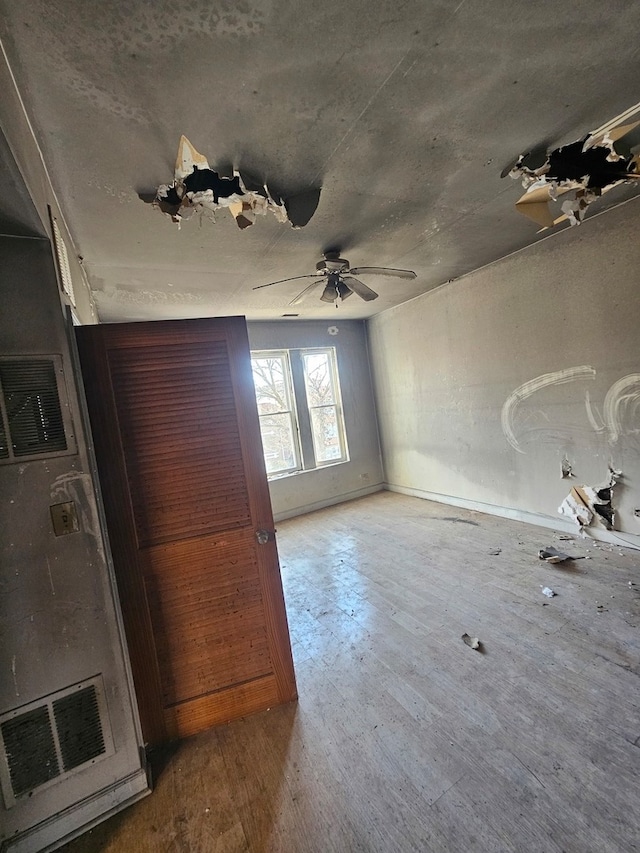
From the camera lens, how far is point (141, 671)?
171 cm

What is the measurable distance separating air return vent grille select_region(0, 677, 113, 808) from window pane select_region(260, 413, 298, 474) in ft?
12.6

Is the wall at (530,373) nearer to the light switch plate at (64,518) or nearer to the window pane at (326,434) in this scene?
the window pane at (326,434)

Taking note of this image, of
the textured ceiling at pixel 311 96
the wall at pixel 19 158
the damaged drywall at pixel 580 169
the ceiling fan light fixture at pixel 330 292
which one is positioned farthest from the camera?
the ceiling fan light fixture at pixel 330 292

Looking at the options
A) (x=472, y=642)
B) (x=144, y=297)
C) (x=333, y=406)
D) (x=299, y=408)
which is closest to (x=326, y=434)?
(x=333, y=406)

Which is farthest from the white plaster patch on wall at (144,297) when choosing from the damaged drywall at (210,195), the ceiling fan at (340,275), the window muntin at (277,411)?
the damaged drywall at (210,195)

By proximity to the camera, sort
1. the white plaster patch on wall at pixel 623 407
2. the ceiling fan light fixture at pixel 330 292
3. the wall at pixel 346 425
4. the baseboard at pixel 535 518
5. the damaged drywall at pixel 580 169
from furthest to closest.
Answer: the wall at pixel 346 425, the baseboard at pixel 535 518, the ceiling fan light fixture at pixel 330 292, the white plaster patch on wall at pixel 623 407, the damaged drywall at pixel 580 169

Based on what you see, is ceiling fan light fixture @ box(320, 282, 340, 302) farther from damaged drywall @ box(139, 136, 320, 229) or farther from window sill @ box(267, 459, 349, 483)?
window sill @ box(267, 459, 349, 483)

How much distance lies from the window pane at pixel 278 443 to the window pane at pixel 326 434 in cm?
39

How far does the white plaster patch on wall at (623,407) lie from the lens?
295cm

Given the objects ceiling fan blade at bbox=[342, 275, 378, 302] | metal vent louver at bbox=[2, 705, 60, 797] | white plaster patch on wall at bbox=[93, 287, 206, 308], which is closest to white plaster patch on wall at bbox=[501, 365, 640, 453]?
ceiling fan blade at bbox=[342, 275, 378, 302]

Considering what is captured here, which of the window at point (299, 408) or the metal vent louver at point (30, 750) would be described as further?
the window at point (299, 408)

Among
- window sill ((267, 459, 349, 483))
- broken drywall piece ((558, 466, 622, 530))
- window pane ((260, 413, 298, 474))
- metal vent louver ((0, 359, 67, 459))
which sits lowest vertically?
broken drywall piece ((558, 466, 622, 530))

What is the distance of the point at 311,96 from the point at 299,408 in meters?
4.11

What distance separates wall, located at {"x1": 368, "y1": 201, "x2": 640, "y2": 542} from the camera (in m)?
3.00
